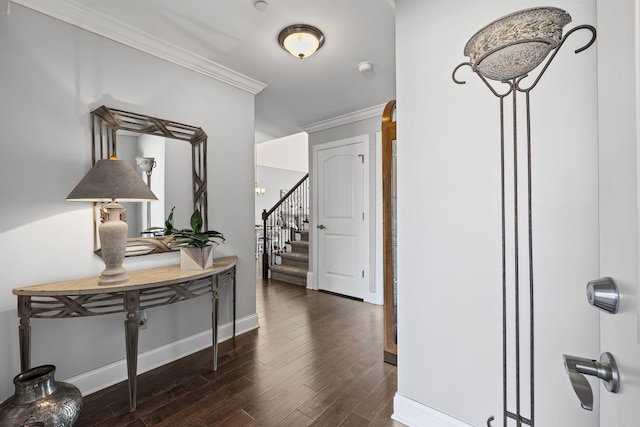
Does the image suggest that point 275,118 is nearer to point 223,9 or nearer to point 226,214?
point 226,214

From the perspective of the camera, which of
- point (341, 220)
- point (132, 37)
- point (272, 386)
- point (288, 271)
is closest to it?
point (272, 386)

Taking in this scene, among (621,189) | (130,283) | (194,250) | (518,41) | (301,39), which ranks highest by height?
(301,39)

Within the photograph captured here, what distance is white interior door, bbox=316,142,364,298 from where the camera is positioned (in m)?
3.93

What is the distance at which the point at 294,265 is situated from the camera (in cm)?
510

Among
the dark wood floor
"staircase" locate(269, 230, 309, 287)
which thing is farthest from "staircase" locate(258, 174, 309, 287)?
the dark wood floor

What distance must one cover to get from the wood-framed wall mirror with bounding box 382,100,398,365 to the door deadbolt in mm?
1617

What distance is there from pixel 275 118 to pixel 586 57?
136 inches

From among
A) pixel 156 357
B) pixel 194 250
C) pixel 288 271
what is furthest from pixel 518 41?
pixel 288 271

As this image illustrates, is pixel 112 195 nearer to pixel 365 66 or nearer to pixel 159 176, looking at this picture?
pixel 159 176

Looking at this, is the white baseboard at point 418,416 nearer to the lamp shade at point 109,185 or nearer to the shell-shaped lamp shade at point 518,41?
the shell-shaped lamp shade at point 518,41

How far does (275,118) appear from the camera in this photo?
407 cm

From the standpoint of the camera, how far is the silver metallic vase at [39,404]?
133 cm

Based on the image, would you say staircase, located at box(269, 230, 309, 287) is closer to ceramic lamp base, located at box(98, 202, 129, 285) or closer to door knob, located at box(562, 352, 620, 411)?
ceramic lamp base, located at box(98, 202, 129, 285)

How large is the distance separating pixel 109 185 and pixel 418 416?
2133 mm
